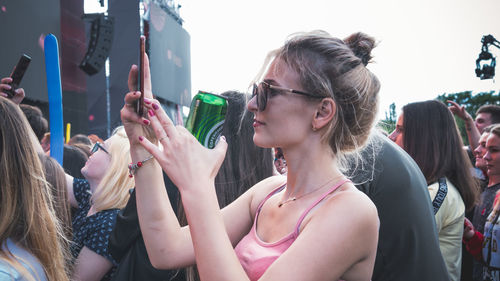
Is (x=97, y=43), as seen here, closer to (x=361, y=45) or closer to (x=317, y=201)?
(x=361, y=45)

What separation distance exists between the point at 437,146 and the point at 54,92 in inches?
102

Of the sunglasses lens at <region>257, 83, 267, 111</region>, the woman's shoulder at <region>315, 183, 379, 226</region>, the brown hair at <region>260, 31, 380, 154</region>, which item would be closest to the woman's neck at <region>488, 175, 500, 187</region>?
the brown hair at <region>260, 31, 380, 154</region>

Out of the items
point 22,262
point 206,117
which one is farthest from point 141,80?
point 22,262

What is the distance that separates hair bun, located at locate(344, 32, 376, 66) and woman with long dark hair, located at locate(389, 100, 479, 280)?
1.62m

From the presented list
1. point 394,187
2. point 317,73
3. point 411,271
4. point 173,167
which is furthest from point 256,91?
point 411,271

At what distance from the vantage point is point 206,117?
1.46 m

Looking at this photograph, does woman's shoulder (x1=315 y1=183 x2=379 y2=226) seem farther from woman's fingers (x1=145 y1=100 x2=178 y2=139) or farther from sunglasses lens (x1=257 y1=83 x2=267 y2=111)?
woman's fingers (x1=145 y1=100 x2=178 y2=139)

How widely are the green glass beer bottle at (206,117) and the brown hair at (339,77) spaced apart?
8.1 inches

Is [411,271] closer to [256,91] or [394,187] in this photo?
[394,187]

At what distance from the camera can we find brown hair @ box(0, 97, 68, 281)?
1.48 metres

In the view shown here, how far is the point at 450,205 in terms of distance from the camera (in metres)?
2.81

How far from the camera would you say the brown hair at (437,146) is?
298 centimetres

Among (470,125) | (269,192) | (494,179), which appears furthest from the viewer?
(470,125)

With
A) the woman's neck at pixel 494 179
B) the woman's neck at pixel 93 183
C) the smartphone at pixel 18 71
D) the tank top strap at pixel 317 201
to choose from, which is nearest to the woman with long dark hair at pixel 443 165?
the woman's neck at pixel 494 179
